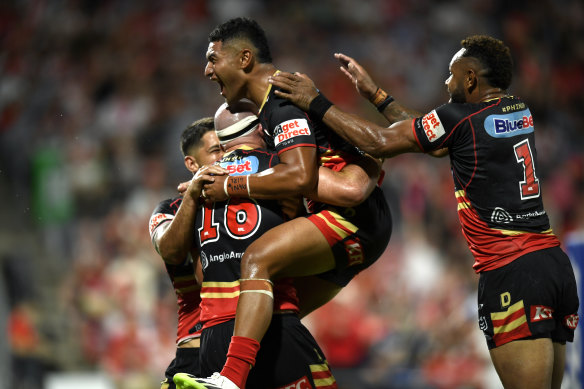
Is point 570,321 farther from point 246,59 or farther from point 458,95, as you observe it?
point 246,59

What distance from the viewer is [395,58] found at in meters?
12.4

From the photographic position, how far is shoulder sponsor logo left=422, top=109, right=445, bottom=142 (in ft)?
14.0

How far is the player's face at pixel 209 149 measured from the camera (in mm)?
4797

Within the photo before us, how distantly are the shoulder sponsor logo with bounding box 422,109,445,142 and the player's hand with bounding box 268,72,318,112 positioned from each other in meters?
0.65

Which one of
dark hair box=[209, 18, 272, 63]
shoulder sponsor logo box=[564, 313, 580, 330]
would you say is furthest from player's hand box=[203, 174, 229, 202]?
shoulder sponsor logo box=[564, 313, 580, 330]

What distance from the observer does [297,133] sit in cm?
414

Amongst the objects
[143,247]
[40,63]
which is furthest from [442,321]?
[40,63]

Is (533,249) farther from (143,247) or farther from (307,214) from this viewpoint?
(143,247)

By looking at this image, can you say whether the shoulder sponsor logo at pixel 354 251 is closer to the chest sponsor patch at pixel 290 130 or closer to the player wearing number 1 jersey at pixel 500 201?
the player wearing number 1 jersey at pixel 500 201

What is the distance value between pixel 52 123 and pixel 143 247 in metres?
3.10

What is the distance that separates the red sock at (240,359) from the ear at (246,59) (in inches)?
62.8

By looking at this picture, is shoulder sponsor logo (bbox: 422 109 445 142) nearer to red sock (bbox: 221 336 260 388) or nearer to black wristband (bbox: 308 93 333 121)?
black wristband (bbox: 308 93 333 121)

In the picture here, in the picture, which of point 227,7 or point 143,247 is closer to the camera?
point 143,247

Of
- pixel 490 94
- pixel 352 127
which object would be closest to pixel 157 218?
pixel 352 127
